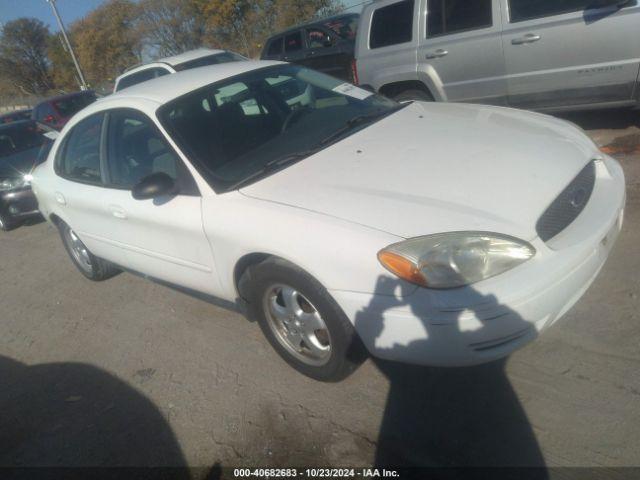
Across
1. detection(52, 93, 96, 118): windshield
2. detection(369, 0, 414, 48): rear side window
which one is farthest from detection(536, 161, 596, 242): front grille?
detection(52, 93, 96, 118): windshield

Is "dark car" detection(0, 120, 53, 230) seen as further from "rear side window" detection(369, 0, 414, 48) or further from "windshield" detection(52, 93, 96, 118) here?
"windshield" detection(52, 93, 96, 118)

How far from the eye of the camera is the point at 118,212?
353 cm

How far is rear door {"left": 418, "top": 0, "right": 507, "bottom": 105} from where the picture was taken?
18.2 ft

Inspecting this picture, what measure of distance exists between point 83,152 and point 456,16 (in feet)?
14.4

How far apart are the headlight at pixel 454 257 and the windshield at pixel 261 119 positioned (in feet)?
3.64

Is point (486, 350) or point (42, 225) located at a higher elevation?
point (486, 350)

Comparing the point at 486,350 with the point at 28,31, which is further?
the point at 28,31

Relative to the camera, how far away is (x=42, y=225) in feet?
25.0

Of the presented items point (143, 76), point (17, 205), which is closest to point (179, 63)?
point (143, 76)

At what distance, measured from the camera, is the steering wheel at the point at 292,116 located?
334cm

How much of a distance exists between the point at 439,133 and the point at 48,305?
3.94 meters

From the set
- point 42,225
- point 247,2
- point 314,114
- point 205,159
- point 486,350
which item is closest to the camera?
point 486,350

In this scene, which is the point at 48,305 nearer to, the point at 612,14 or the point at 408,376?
the point at 408,376

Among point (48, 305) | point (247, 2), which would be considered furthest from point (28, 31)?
point (48, 305)
